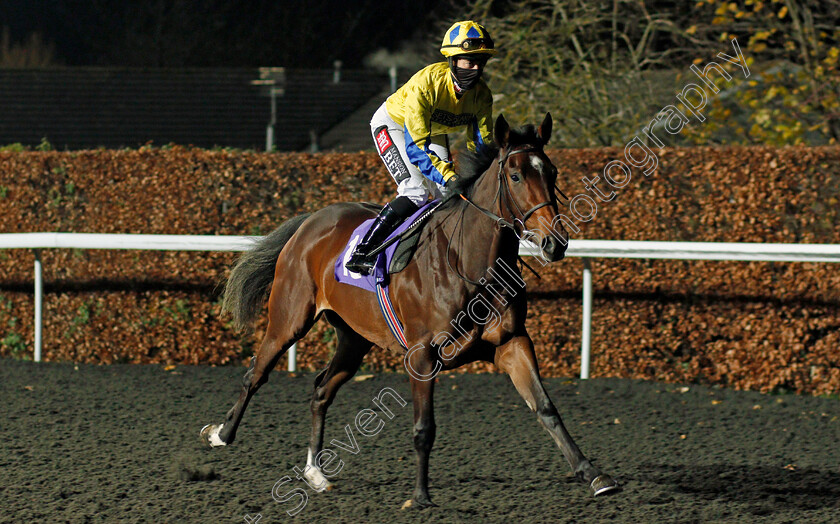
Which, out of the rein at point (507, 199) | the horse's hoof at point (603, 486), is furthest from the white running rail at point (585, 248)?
the horse's hoof at point (603, 486)

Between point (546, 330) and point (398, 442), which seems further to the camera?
point (546, 330)

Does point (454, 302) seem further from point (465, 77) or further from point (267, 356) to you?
point (267, 356)

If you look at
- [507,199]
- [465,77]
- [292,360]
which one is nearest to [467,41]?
[465,77]

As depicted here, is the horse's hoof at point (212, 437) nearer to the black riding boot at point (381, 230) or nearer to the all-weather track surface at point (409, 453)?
the all-weather track surface at point (409, 453)

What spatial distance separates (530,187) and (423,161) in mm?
714

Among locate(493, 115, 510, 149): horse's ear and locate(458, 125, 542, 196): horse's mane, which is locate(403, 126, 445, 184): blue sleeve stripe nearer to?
locate(458, 125, 542, 196): horse's mane

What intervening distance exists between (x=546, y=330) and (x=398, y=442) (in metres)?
2.19

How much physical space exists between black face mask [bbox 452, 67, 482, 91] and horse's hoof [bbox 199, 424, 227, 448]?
2086 millimetres

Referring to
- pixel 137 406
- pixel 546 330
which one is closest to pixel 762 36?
pixel 546 330

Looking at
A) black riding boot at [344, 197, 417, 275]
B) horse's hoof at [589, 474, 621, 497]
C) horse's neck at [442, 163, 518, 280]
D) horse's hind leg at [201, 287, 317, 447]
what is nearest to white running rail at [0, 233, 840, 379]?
horse's hind leg at [201, 287, 317, 447]

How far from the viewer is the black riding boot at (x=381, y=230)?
446 cm

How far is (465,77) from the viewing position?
426cm

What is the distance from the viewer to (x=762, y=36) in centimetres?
860

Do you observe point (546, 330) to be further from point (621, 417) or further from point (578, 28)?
point (578, 28)
